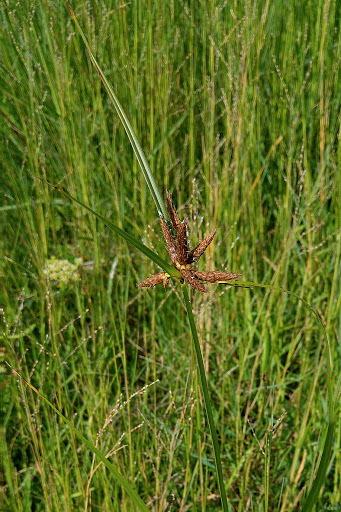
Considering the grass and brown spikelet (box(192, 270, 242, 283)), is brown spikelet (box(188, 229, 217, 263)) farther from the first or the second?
the grass

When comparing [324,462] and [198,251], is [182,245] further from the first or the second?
[324,462]

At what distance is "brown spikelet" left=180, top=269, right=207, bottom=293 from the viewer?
437mm

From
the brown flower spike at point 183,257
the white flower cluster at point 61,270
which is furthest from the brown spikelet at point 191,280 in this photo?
A: the white flower cluster at point 61,270

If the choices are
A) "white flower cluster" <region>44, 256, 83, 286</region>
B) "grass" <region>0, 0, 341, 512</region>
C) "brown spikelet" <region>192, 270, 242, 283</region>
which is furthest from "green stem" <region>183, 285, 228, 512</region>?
"white flower cluster" <region>44, 256, 83, 286</region>

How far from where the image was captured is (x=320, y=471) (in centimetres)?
50

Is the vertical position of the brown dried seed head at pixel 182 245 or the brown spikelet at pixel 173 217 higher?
the brown spikelet at pixel 173 217

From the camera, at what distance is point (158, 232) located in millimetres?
1586

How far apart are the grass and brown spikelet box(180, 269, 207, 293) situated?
0.77 m

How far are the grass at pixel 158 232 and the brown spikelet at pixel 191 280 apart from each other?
774mm

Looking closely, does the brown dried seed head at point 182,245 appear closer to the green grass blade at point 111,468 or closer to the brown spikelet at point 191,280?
the brown spikelet at point 191,280

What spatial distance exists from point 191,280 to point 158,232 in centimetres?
115

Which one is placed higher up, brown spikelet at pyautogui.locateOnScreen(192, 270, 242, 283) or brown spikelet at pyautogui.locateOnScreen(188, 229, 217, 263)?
brown spikelet at pyautogui.locateOnScreen(188, 229, 217, 263)

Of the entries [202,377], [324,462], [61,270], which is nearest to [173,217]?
[202,377]

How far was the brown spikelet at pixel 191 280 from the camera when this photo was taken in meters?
0.44
